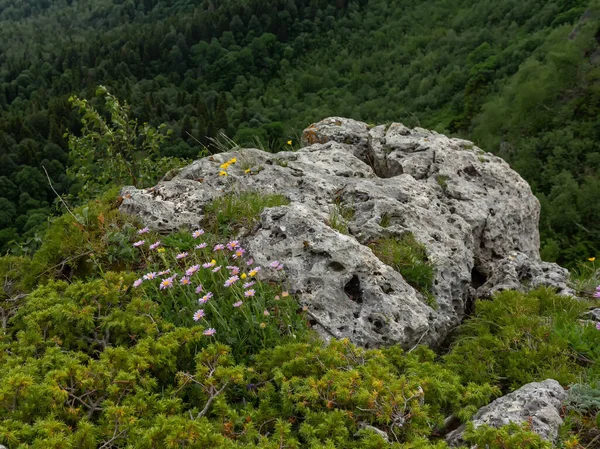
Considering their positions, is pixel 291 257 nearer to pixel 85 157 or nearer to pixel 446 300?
pixel 446 300

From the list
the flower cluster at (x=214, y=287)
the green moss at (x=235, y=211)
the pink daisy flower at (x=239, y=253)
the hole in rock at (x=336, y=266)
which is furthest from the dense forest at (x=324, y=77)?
the flower cluster at (x=214, y=287)

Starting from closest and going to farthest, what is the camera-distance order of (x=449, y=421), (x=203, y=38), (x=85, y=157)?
(x=449, y=421)
(x=85, y=157)
(x=203, y=38)

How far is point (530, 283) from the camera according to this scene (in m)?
5.48

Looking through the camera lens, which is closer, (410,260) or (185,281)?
(185,281)

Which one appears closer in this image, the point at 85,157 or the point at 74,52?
the point at 85,157

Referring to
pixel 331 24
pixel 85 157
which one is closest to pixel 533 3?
pixel 331 24

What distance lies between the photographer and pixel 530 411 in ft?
10.2

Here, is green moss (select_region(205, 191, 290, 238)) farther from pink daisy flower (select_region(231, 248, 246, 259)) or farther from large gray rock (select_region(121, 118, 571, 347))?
pink daisy flower (select_region(231, 248, 246, 259))

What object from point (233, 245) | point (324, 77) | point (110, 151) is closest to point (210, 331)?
point (233, 245)

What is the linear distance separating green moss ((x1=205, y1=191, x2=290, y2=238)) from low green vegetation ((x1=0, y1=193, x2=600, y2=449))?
14.4 inches

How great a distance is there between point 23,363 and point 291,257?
87.9 inches

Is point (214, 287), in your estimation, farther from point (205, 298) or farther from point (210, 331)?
point (210, 331)

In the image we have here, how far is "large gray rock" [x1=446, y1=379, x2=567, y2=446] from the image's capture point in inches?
120

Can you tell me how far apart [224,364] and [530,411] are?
1.95 metres
